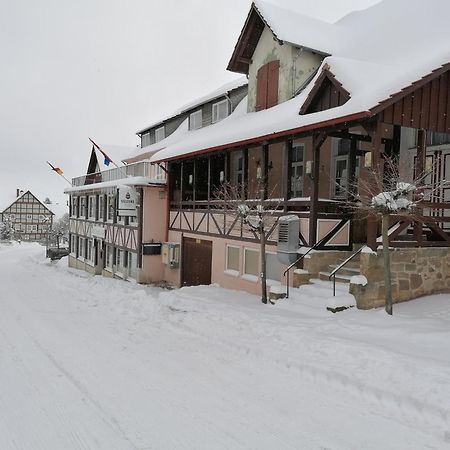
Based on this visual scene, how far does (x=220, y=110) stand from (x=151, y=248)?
295 inches

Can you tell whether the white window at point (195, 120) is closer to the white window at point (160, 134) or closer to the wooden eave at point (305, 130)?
the white window at point (160, 134)

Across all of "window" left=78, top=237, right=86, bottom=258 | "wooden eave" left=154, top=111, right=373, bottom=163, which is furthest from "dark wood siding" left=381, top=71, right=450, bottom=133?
"window" left=78, top=237, right=86, bottom=258

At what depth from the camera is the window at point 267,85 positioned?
597 inches

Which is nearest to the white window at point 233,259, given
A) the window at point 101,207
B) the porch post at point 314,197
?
the porch post at point 314,197

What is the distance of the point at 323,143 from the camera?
12398 millimetres

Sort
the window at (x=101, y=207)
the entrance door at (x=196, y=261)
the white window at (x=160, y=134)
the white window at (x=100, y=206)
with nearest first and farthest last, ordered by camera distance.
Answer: the entrance door at (x=196, y=261), the window at (x=101, y=207), the white window at (x=100, y=206), the white window at (x=160, y=134)

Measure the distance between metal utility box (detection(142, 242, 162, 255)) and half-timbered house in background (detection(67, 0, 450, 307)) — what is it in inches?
16.2

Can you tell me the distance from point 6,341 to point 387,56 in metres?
12.4

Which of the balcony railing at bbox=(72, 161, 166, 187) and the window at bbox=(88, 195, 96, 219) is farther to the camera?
the window at bbox=(88, 195, 96, 219)

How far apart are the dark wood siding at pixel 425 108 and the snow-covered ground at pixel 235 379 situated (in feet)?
13.3

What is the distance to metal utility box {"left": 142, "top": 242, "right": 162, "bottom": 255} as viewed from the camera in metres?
18.2

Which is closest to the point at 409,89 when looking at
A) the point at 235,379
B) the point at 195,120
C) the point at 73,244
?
the point at 235,379

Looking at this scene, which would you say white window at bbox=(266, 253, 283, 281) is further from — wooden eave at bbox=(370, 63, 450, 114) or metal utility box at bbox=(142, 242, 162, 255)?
metal utility box at bbox=(142, 242, 162, 255)

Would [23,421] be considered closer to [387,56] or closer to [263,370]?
[263,370]
